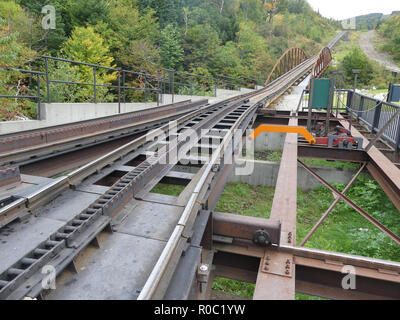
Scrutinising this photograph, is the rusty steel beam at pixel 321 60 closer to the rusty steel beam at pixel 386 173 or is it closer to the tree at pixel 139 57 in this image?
the rusty steel beam at pixel 386 173

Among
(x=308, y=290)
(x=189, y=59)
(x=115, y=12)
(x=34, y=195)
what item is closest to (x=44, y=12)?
(x=115, y=12)

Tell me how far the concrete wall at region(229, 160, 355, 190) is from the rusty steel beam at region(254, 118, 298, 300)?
214 inches

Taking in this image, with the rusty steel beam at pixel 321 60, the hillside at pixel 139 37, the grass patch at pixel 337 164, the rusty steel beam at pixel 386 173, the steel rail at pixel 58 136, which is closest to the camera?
the steel rail at pixel 58 136

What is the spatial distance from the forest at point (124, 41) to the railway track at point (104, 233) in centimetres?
692

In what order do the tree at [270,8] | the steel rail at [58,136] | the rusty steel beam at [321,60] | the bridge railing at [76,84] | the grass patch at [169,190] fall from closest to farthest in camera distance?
the steel rail at [58,136] → the bridge railing at [76,84] → the grass patch at [169,190] → the rusty steel beam at [321,60] → the tree at [270,8]

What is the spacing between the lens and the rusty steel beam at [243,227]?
8.99 feet

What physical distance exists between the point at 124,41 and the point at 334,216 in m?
24.4

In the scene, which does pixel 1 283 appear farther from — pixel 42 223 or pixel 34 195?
pixel 34 195

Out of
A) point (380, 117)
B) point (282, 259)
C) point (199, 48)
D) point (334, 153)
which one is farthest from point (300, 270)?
point (199, 48)

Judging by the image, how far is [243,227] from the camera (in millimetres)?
2924

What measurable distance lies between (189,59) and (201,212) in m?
30.6

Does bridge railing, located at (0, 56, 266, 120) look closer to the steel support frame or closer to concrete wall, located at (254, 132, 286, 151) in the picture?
concrete wall, located at (254, 132, 286, 151)

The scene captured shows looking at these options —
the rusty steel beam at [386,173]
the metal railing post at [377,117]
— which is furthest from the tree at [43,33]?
the rusty steel beam at [386,173]

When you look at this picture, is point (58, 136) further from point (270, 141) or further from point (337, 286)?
point (270, 141)
